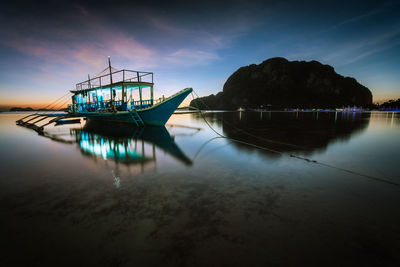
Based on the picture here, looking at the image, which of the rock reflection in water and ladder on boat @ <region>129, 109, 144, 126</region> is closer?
the rock reflection in water

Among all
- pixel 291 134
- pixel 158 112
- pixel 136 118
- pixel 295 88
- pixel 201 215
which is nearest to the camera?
pixel 201 215

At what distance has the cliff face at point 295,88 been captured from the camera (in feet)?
475

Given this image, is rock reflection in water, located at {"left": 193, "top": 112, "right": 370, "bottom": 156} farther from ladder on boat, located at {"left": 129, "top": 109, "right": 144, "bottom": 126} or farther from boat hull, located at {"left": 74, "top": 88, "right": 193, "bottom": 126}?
ladder on boat, located at {"left": 129, "top": 109, "right": 144, "bottom": 126}

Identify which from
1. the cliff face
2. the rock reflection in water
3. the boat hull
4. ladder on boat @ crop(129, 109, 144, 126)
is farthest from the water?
the cliff face

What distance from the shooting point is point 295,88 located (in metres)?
150

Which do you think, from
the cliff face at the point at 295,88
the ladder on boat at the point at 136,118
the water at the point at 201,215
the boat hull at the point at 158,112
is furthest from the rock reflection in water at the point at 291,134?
the cliff face at the point at 295,88

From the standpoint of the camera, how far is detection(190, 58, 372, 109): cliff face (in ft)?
475

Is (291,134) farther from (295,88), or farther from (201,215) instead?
(295,88)

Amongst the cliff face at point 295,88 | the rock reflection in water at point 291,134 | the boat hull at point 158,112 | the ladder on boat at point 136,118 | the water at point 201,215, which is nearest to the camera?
the water at point 201,215

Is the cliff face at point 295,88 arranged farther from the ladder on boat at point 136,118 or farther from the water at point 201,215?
the water at point 201,215

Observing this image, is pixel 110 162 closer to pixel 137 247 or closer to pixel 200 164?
pixel 200 164

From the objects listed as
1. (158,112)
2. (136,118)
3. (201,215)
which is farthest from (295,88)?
Result: (201,215)

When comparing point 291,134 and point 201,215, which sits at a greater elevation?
point 291,134

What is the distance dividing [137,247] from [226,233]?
4.18 feet
